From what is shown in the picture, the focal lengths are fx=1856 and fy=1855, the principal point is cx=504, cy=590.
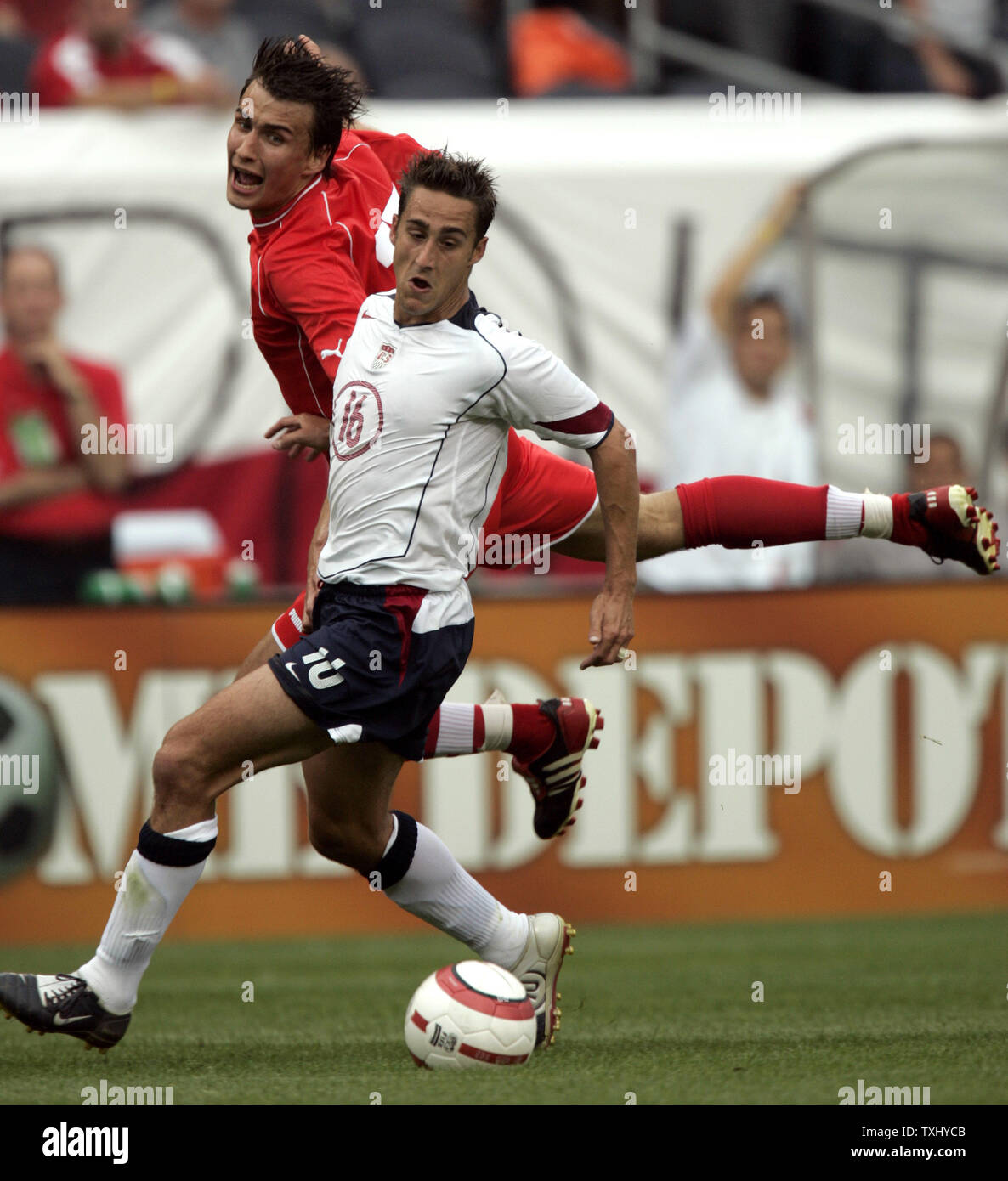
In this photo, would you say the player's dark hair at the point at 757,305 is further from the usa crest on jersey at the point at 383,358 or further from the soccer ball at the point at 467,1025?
the soccer ball at the point at 467,1025

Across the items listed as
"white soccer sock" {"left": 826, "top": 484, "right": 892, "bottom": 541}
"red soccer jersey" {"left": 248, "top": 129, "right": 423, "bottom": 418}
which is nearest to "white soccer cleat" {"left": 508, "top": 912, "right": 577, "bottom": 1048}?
"white soccer sock" {"left": 826, "top": 484, "right": 892, "bottom": 541}

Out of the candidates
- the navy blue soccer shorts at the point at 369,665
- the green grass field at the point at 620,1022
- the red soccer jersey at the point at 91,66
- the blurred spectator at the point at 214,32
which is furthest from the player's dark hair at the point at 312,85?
the blurred spectator at the point at 214,32

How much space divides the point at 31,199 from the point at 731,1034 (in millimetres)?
6371

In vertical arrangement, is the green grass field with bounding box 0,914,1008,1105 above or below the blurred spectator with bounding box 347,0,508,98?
below

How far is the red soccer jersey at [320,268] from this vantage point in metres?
5.04

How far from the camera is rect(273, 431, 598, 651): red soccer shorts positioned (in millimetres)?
5406

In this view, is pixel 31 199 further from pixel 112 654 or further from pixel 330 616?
pixel 330 616

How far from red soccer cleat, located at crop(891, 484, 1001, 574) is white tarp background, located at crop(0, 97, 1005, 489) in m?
4.60

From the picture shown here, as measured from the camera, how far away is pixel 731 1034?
18.2 feet

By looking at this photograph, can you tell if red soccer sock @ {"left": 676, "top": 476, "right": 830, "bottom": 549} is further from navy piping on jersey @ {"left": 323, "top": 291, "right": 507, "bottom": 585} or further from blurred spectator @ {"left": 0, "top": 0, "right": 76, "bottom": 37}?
blurred spectator @ {"left": 0, "top": 0, "right": 76, "bottom": 37}

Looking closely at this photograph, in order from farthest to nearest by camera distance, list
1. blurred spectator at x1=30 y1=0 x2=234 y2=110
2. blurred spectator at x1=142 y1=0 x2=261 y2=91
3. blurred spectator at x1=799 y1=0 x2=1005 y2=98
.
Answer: blurred spectator at x1=799 y1=0 x2=1005 y2=98 → blurred spectator at x1=142 y1=0 x2=261 y2=91 → blurred spectator at x1=30 y1=0 x2=234 y2=110

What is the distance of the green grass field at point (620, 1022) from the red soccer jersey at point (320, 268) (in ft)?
6.14

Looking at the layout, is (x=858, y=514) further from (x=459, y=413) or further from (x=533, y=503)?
(x=459, y=413)
